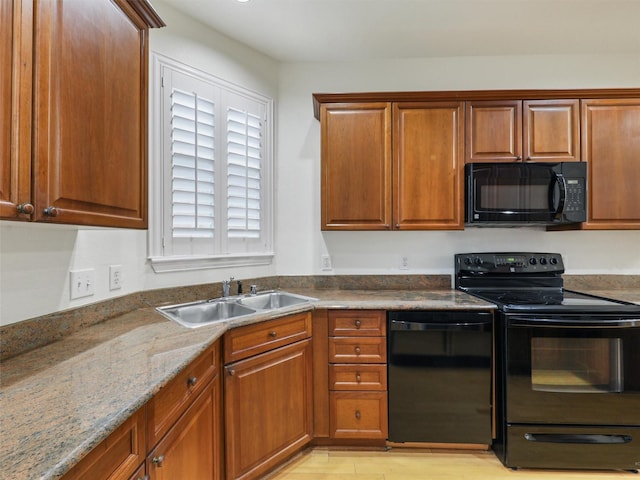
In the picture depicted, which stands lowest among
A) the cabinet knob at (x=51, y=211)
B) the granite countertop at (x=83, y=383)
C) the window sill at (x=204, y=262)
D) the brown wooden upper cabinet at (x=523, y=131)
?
the granite countertop at (x=83, y=383)

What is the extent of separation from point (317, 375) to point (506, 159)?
1.92 metres

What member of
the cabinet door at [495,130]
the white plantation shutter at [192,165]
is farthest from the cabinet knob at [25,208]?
the cabinet door at [495,130]

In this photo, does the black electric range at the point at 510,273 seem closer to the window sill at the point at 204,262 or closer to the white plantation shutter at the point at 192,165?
the window sill at the point at 204,262

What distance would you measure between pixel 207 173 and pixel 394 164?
1276 mm

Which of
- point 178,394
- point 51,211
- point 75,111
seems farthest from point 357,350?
point 75,111

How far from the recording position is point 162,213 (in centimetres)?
210

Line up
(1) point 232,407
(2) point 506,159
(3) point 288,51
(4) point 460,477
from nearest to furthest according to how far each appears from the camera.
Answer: (1) point 232,407, (4) point 460,477, (2) point 506,159, (3) point 288,51

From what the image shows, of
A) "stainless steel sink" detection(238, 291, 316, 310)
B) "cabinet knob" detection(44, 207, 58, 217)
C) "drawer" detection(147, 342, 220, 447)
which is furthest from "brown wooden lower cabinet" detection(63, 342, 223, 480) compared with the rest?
"stainless steel sink" detection(238, 291, 316, 310)

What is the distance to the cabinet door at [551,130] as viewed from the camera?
93.6 inches

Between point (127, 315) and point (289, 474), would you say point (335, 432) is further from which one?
point (127, 315)

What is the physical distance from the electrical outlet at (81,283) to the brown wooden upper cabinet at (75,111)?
43 cm

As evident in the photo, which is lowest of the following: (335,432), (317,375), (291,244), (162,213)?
(335,432)

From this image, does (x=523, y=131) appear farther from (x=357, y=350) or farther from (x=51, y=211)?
(x=51, y=211)

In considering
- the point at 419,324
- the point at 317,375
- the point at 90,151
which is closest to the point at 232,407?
the point at 317,375
